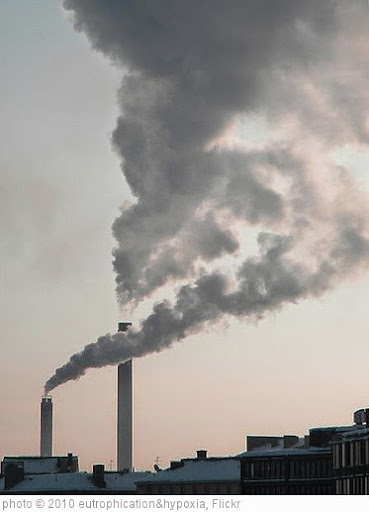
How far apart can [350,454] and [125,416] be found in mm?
→ 92441

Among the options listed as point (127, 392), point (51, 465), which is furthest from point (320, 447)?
point (127, 392)

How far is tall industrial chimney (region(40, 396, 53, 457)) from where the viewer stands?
581 feet

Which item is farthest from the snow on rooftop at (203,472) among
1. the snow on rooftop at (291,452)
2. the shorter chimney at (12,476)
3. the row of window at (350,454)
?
the row of window at (350,454)

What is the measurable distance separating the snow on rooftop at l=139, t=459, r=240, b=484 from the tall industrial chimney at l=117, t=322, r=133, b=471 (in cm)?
5474

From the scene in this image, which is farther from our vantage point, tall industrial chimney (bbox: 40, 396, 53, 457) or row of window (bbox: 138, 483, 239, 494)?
tall industrial chimney (bbox: 40, 396, 53, 457)

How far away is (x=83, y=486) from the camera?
13662 centimetres

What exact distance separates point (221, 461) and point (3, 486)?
20831 millimetres

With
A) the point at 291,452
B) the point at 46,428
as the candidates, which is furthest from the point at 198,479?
the point at 46,428

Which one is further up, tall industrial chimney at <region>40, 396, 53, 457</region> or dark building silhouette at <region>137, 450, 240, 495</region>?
tall industrial chimney at <region>40, 396, 53, 457</region>

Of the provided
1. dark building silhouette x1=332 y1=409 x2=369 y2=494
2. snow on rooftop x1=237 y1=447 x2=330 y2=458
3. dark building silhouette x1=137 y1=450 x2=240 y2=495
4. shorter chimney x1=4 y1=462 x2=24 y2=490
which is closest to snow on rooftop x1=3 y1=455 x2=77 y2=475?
shorter chimney x1=4 y1=462 x2=24 y2=490

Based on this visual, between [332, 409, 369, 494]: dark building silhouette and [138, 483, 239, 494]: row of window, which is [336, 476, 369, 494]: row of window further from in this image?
[138, 483, 239, 494]: row of window

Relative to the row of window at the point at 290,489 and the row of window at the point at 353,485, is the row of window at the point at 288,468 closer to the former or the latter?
the row of window at the point at 290,489

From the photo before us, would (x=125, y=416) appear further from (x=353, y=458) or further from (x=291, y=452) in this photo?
(x=353, y=458)

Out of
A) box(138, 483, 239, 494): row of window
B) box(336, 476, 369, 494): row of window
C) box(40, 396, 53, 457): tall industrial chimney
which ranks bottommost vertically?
box(336, 476, 369, 494): row of window
